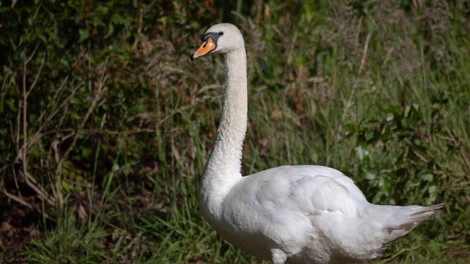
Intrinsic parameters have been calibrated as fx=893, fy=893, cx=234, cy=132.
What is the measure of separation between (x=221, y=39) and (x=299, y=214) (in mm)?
1280

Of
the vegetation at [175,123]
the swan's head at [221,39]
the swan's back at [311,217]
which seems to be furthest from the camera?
the vegetation at [175,123]

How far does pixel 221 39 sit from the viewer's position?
18.6 feet

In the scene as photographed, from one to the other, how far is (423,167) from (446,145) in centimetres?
64

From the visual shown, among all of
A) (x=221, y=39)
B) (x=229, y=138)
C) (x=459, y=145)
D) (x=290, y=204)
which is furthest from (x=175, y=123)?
(x=290, y=204)

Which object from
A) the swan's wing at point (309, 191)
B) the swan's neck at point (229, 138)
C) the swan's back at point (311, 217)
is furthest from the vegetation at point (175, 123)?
the swan's back at point (311, 217)

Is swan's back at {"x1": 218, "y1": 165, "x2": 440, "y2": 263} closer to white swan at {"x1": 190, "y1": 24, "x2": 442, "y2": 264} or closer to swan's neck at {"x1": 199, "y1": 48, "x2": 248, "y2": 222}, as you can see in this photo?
white swan at {"x1": 190, "y1": 24, "x2": 442, "y2": 264}

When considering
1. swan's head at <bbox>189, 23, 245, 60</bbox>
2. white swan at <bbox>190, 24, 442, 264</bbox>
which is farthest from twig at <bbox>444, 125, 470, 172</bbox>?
swan's head at <bbox>189, 23, 245, 60</bbox>

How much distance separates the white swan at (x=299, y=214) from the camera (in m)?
4.95

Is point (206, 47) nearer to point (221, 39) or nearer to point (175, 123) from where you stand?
point (221, 39)

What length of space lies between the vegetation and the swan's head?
1.09 metres

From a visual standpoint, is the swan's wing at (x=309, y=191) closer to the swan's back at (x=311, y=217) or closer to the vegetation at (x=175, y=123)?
the swan's back at (x=311, y=217)

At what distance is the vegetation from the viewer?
6.73m

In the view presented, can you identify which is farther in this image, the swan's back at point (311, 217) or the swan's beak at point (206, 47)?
the swan's beak at point (206, 47)

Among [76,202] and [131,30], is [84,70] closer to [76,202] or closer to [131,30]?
[131,30]
